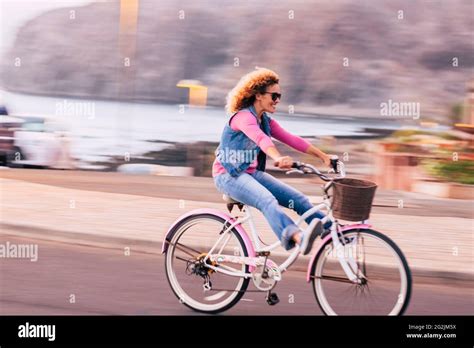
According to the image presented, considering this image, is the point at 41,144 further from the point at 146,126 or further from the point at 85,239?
the point at 85,239

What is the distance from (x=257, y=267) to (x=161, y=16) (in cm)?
1215

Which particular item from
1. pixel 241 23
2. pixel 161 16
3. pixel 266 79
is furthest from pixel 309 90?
pixel 266 79

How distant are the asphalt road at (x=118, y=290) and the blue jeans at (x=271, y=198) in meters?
0.72

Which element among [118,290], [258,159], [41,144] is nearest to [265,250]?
[258,159]

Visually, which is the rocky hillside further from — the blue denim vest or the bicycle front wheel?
the bicycle front wheel

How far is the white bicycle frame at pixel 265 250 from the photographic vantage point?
5.39m

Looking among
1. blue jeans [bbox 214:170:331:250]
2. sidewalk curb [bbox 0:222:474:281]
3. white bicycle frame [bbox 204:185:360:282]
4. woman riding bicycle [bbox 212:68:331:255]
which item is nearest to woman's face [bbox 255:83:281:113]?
woman riding bicycle [bbox 212:68:331:255]

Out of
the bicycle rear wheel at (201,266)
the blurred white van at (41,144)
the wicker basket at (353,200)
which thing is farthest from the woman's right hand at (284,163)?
the blurred white van at (41,144)

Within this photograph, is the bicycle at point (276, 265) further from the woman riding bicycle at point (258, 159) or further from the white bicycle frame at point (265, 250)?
the woman riding bicycle at point (258, 159)

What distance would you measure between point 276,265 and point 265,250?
0.12 meters

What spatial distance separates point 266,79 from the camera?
5.61 m

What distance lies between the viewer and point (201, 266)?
5.89 m
